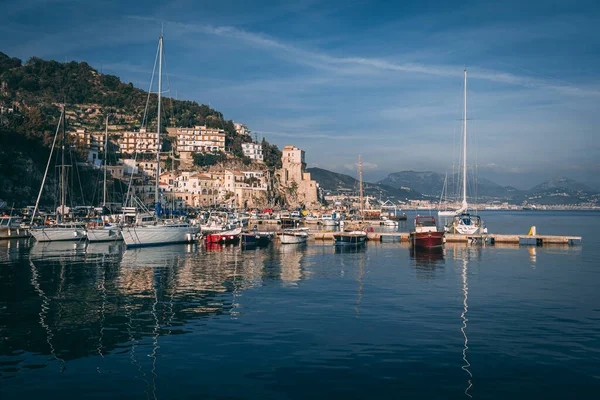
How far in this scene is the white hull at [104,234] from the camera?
177 feet

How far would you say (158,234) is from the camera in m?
51.9

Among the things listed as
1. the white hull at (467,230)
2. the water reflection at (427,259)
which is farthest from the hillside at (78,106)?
the water reflection at (427,259)

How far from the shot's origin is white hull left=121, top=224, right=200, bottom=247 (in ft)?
161

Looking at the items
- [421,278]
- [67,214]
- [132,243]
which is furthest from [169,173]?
[421,278]

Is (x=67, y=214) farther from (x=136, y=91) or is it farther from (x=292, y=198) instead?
(x=136, y=91)

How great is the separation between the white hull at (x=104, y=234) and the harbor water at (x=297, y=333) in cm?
2087

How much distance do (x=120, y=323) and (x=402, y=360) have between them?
10446 mm

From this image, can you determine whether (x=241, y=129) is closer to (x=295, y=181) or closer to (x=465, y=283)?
(x=295, y=181)

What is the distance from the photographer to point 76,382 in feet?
40.6

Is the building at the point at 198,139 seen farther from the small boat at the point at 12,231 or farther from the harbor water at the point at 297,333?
the harbor water at the point at 297,333

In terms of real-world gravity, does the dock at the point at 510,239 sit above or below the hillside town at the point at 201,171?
below

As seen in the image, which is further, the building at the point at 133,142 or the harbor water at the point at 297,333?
the building at the point at 133,142

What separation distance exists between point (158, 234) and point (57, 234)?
1256 cm

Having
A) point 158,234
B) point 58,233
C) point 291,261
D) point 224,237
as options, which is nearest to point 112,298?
point 291,261
